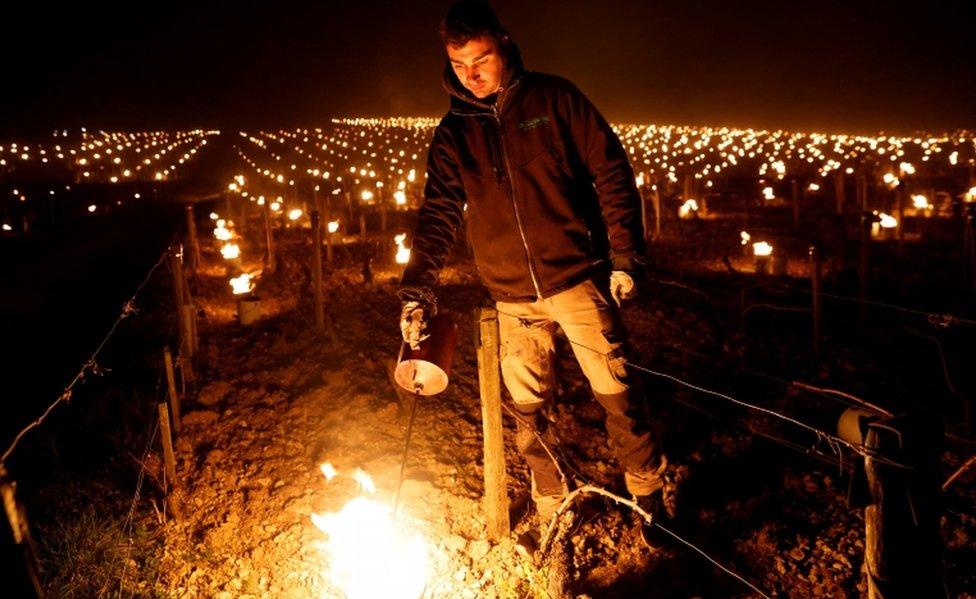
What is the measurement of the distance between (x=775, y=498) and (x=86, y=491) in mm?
4933

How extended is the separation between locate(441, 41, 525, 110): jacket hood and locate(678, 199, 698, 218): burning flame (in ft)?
48.0

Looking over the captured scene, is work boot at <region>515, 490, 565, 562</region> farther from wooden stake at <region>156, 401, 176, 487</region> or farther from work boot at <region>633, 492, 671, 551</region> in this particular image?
wooden stake at <region>156, 401, 176, 487</region>

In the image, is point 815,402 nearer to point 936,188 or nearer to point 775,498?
point 775,498

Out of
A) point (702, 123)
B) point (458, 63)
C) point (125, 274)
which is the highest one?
point (702, 123)

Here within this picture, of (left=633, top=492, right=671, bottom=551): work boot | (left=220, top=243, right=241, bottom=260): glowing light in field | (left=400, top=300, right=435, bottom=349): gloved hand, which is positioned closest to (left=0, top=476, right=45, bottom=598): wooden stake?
(left=400, top=300, right=435, bottom=349): gloved hand

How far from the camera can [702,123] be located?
89.0 meters

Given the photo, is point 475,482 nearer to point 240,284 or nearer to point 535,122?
point 535,122

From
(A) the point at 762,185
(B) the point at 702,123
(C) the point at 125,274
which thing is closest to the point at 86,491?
(C) the point at 125,274

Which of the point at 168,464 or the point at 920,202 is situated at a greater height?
the point at 920,202

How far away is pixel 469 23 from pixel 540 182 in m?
0.82

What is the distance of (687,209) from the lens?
16.6m

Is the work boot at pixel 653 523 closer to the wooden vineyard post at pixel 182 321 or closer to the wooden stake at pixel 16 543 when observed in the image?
the wooden stake at pixel 16 543

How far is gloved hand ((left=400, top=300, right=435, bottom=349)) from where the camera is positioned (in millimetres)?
2990

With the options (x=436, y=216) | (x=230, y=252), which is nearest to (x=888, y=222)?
(x=436, y=216)
